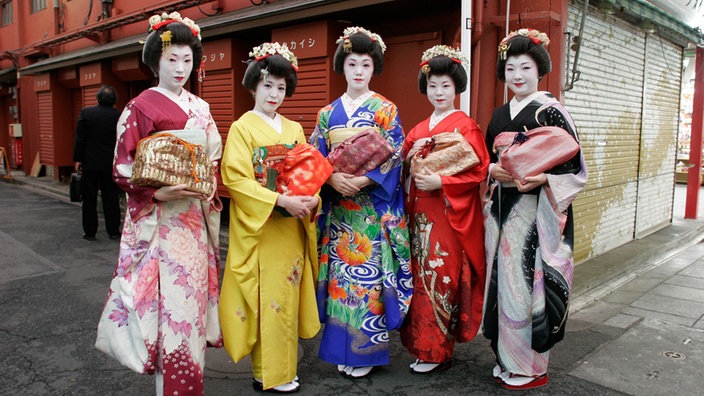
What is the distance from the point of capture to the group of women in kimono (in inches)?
113

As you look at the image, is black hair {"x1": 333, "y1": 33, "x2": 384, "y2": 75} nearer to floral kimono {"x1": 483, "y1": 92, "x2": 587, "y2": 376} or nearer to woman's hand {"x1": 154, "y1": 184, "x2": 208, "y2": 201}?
floral kimono {"x1": 483, "y1": 92, "x2": 587, "y2": 376}

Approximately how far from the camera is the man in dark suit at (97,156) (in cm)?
743

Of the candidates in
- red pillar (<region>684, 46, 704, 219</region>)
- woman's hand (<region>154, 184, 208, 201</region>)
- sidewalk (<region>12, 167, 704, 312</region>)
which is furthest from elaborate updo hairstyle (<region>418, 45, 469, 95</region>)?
red pillar (<region>684, 46, 704, 219</region>)

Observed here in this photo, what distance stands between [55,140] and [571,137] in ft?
44.8

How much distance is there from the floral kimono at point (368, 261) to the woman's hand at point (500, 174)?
1.96 feet

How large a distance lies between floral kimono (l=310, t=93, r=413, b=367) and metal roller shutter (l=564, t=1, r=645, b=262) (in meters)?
2.81

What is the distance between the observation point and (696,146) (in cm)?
977

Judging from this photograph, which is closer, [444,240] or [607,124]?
[444,240]

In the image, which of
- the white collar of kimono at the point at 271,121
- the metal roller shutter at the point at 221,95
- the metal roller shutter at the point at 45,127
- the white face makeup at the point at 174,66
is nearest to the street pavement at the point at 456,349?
the white collar of kimono at the point at 271,121

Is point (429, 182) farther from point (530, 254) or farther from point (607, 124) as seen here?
point (607, 124)

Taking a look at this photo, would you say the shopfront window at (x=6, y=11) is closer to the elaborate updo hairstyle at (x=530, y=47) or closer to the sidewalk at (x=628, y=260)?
the sidewalk at (x=628, y=260)

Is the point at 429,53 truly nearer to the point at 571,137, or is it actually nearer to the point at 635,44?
the point at 571,137

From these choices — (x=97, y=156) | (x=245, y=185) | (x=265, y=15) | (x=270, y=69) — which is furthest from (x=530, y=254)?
(x=97, y=156)

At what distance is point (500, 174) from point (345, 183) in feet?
3.16
